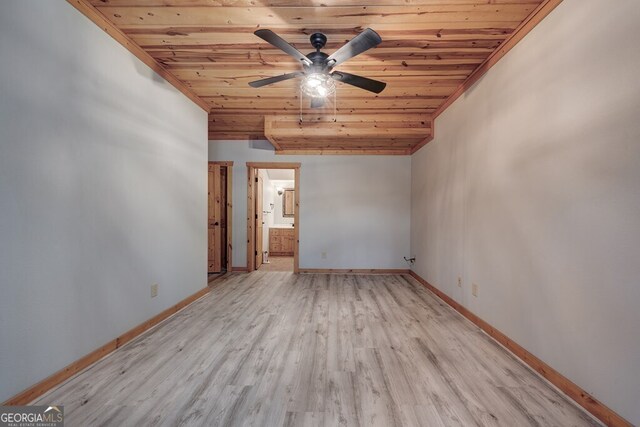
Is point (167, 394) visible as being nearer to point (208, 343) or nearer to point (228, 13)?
point (208, 343)

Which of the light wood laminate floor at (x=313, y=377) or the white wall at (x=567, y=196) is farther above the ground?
the white wall at (x=567, y=196)

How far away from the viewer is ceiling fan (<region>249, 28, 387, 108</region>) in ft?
5.51

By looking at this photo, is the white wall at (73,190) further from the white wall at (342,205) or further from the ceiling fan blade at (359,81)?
the white wall at (342,205)

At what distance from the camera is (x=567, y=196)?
5.14 ft

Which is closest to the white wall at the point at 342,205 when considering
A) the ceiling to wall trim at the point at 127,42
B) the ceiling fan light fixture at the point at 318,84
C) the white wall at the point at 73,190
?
the ceiling to wall trim at the point at 127,42

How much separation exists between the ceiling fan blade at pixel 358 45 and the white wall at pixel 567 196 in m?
1.23

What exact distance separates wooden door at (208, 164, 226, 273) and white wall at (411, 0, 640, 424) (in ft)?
14.2

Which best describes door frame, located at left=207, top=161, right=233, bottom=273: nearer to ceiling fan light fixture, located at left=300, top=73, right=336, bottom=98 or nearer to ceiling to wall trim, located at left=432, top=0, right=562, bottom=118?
ceiling fan light fixture, located at left=300, top=73, right=336, bottom=98

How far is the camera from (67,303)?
5.38ft

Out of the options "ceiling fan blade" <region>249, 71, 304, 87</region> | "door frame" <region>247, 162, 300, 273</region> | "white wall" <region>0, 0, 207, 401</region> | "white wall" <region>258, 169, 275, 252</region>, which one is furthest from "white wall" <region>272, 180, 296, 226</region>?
"ceiling fan blade" <region>249, 71, 304, 87</region>

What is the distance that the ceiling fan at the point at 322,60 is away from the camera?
1.68 metres

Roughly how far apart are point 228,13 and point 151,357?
278cm

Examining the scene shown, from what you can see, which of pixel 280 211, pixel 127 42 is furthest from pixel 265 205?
pixel 127 42

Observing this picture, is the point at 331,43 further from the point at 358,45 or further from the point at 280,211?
the point at 280,211
